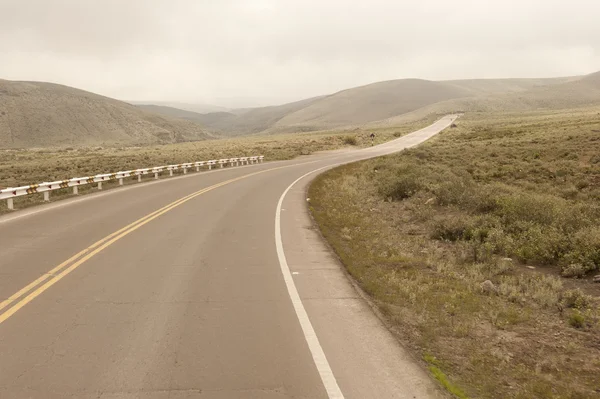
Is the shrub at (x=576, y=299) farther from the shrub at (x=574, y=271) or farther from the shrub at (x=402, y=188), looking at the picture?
the shrub at (x=402, y=188)

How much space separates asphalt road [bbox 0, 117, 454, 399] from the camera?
4715 millimetres

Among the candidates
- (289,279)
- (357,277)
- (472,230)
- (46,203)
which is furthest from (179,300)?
(46,203)

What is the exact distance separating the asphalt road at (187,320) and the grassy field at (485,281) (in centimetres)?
59

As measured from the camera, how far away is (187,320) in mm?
6344

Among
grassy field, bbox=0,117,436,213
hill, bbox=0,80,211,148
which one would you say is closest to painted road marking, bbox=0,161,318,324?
grassy field, bbox=0,117,436,213

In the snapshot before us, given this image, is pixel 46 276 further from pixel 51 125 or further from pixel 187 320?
pixel 51 125

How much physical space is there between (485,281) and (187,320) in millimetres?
4983

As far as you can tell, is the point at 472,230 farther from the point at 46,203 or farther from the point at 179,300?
the point at 46,203

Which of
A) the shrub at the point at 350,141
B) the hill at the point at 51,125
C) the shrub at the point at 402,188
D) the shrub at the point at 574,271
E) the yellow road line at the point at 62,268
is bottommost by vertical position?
the shrub at the point at 574,271

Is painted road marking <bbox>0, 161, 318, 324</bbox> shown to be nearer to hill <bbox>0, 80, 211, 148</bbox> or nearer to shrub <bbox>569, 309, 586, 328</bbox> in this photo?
shrub <bbox>569, 309, 586, 328</bbox>

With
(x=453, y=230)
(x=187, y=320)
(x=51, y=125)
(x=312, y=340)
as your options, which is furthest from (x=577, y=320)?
(x=51, y=125)

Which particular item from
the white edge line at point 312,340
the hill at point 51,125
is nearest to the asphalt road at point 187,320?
the white edge line at point 312,340

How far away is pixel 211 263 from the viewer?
9367 mm

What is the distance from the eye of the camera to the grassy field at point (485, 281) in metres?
5.15
